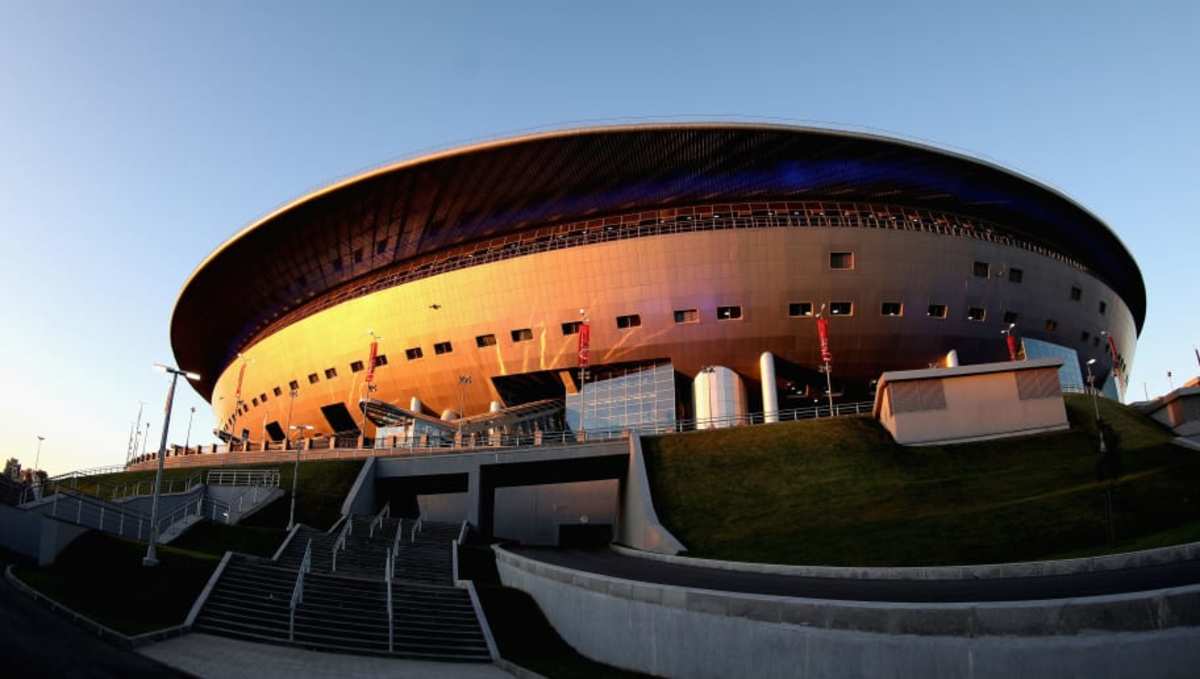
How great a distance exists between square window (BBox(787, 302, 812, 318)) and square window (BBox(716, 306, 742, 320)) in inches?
121

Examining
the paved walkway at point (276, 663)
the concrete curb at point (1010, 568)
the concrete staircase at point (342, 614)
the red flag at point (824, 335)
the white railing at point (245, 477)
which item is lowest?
the paved walkway at point (276, 663)

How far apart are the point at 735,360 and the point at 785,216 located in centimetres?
977

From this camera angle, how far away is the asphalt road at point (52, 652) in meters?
9.71

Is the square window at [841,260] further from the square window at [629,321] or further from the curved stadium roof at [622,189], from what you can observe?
the square window at [629,321]

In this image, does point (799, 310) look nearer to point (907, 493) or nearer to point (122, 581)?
point (907, 493)

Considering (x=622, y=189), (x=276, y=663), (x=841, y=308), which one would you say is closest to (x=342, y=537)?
(x=276, y=663)

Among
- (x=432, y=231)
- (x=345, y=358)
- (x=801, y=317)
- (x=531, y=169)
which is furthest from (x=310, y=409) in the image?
(x=801, y=317)

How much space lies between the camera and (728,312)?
164 ft

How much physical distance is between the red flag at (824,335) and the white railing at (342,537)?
26.1m

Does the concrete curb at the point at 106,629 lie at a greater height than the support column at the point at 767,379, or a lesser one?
lesser

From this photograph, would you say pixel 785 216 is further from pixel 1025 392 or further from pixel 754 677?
pixel 754 677

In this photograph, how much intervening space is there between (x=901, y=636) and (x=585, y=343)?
127 feet

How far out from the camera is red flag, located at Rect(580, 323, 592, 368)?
4900 cm

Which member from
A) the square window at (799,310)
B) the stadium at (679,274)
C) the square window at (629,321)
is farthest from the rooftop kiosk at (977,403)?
the square window at (629,321)
